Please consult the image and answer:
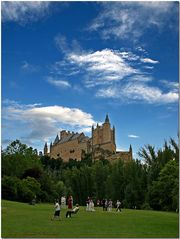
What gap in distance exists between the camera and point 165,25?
7000mm

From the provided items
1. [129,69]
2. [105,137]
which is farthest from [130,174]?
[105,137]

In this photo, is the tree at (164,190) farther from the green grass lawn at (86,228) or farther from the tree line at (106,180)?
the green grass lawn at (86,228)

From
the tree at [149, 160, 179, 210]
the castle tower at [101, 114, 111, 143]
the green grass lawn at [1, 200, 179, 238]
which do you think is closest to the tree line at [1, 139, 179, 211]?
the tree at [149, 160, 179, 210]

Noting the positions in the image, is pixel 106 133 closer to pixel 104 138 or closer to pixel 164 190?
pixel 104 138

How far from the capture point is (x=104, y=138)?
75.2 metres

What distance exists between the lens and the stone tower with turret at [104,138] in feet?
237

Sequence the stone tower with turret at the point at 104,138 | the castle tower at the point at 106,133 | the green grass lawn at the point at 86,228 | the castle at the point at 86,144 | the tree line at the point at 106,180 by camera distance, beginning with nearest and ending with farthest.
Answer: the green grass lawn at the point at 86,228 < the tree line at the point at 106,180 < the castle at the point at 86,144 < the stone tower with turret at the point at 104,138 < the castle tower at the point at 106,133

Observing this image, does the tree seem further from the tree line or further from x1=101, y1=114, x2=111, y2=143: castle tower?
x1=101, y1=114, x2=111, y2=143: castle tower

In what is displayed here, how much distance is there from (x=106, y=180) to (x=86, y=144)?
42806mm

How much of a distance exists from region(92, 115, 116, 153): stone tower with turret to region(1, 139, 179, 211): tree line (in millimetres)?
32067

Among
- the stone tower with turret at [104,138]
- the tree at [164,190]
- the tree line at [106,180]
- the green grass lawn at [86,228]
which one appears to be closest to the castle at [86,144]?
the stone tower with turret at [104,138]

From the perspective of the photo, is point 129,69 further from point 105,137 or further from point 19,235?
point 105,137

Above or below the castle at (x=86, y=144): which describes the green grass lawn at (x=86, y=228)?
below

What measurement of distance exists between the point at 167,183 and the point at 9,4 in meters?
20.2
